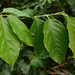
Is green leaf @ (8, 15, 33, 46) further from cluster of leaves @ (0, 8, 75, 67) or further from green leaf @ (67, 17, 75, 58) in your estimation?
green leaf @ (67, 17, 75, 58)

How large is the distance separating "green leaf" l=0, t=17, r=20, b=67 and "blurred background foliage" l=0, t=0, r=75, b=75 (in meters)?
0.56

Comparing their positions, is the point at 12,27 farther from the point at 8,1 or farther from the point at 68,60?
the point at 8,1

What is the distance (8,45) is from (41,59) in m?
0.64

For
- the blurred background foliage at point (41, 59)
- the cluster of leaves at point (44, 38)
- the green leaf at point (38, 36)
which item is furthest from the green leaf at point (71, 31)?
the blurred background foliage at point (41, 59)

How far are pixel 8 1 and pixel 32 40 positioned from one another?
992 mm

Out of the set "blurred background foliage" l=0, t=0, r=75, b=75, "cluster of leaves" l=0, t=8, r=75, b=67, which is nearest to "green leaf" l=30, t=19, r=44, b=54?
"cluster of leaves" l=0, t=8, r=75, b=67

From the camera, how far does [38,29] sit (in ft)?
1.84

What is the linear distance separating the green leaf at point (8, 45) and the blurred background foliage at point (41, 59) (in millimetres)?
555

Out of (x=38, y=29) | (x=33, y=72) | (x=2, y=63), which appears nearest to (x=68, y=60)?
(x=33, y=72)

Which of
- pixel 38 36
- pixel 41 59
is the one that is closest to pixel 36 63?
pixel 41 59

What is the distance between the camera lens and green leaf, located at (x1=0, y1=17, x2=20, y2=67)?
48 centimetres

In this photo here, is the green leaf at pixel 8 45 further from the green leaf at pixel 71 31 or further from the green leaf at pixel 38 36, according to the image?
the green leaf at pixel 71 31

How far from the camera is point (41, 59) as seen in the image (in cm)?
109

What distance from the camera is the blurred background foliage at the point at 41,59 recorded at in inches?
41.2
